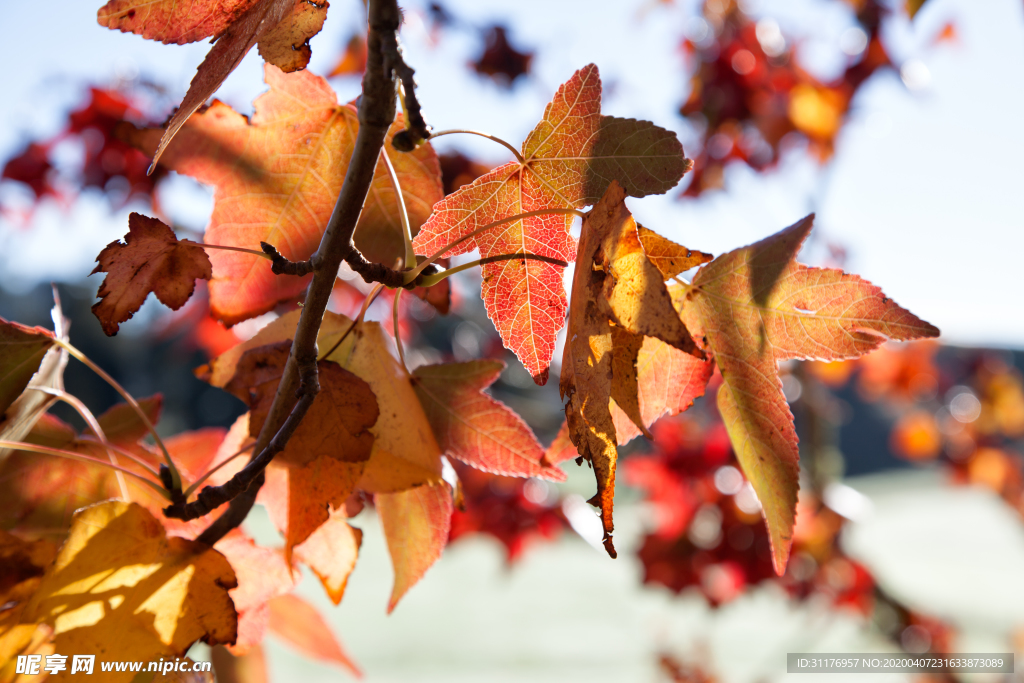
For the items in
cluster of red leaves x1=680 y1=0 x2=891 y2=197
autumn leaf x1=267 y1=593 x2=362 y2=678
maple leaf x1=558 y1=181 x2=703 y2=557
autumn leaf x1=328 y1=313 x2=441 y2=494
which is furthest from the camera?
cluster of red leaves x1=680 y1=0 x2=891 y2=197

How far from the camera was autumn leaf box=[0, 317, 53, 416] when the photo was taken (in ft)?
1.10

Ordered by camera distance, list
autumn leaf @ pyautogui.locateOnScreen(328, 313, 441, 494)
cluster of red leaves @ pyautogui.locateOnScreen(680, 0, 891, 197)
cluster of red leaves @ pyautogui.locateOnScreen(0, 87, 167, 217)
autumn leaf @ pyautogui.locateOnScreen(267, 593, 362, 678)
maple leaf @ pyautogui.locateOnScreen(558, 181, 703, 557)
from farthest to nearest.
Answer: cluster of red leaves @ pyautogui.locateOnScreen(680, 0, 891, 197), cluster of red leaves @ pyautogui.locateOnScreen(0, 87, 167, 217), autumn leaf @ pyautogui.locateOnScreen(267, 593, 362, 678), autumn leaf @ pyautogui.locateOnScreen(328, 313, 441, 494), maple leaf @ pyautogui.locateOnScreen(558, 181, 703, 557)

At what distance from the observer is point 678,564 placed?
1519 mm

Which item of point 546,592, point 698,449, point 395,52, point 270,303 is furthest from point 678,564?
point 546,592

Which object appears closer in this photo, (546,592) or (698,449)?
(698,449)

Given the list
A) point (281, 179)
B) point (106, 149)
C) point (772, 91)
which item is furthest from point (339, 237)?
point (772, 91)

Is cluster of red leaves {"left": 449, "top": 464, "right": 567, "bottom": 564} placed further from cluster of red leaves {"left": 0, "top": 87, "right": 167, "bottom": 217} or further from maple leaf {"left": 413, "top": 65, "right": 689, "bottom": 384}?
maple leaf {"left": 413, "top": 65, "right": 689, "bottom": 384}

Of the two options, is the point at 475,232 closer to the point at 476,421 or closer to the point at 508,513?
the point at 476,421

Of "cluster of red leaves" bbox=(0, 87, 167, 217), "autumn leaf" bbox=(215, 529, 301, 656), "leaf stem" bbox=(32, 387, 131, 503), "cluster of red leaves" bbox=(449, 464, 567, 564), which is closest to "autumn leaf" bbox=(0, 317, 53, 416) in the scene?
"leaf stem" bbox=(32, 387, 131, 503)

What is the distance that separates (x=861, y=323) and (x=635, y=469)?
1.48m

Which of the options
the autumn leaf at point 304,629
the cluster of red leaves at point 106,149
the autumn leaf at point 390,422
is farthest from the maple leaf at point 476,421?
the cluster of red leaves at point 106,149

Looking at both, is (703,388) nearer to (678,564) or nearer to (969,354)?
(678,564)

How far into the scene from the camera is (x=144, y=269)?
30cm

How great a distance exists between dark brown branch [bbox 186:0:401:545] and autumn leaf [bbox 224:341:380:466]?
0.05 ft
